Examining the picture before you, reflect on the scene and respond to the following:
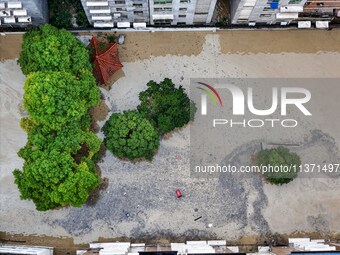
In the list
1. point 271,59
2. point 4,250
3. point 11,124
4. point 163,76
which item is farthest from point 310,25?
point 4,250

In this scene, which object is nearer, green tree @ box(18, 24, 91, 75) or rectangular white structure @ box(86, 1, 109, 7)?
green tree @ box(18, 24, 91, 75)

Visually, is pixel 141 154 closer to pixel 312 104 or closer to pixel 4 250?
pixel 4 250

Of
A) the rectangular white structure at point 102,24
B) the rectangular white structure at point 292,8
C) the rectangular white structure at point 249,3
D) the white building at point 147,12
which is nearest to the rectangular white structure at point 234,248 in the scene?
the white building at point 147,12

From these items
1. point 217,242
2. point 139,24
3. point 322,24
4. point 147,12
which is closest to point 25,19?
point 139,24

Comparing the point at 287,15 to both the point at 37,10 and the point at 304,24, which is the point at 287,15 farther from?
the point at 37,10

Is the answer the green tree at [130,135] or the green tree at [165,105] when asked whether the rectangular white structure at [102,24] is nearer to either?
the green tree at [165,105]

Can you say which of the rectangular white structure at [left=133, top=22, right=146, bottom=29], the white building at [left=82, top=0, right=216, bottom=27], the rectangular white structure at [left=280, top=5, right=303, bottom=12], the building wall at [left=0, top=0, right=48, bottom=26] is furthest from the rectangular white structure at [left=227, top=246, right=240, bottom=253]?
the building wall at [left=0, top=0, right=48, bottom=26]

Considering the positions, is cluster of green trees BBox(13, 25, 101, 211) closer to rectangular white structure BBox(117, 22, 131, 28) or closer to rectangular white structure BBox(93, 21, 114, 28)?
rectangular white structure BBox(93, 21, 114, 28)
